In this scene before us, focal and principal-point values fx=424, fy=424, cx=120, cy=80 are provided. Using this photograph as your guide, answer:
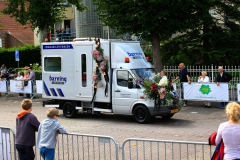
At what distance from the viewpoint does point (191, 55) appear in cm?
2583

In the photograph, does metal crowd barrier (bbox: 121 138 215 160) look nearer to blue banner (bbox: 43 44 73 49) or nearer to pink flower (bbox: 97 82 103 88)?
pink flower (bbox: 97 82 103 88)

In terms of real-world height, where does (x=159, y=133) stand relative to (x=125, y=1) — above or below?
below

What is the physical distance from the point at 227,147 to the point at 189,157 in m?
2.06

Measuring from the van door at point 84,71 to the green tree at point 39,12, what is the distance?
1009cm

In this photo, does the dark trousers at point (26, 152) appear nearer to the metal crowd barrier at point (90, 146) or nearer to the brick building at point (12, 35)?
the metal crowd barrier at point (90, 146)

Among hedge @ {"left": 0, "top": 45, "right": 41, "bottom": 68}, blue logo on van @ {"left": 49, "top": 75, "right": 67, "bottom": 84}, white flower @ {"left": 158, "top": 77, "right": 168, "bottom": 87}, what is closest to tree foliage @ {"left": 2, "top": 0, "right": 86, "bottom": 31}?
blue logo on van @ {"left": 49, "top": 75, "right": 67, "bottom": 84}

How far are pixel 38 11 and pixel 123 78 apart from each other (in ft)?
38.9

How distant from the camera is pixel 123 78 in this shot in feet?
49.5

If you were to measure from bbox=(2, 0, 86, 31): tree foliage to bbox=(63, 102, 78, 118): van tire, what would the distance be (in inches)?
397

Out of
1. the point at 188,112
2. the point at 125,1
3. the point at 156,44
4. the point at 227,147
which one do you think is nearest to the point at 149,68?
the point at 188,112

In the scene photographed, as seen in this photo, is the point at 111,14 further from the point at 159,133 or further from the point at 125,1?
the point at 159,133

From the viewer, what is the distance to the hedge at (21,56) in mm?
41781

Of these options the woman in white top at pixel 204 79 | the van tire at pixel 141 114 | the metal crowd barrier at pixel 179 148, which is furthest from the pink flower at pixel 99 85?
the metal crowd barrier at pixel 179 148

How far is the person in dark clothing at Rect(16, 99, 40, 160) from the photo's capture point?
25.7ft
